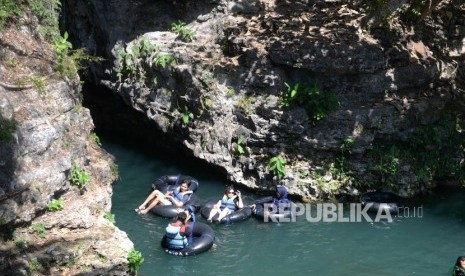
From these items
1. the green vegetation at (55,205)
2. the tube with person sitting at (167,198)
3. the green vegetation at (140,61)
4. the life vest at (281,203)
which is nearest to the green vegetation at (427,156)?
the life vest at (281,203)

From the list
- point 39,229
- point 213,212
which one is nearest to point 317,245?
point 213,212

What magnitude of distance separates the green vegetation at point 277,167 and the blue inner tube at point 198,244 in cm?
327

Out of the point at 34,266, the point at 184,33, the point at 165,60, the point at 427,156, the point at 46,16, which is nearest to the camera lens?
the point at 34,266

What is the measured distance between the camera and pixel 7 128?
12273mm

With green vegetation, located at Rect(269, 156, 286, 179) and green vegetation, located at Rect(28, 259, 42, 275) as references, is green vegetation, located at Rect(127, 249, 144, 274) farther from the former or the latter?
green vegetation, located at Rect(269, 156, 286, 179)

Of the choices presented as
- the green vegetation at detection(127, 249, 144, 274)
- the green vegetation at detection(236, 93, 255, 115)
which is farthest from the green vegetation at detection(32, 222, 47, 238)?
the green vegetation at detection(236, 93, 255, 115)

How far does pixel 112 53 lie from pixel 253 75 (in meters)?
5.83

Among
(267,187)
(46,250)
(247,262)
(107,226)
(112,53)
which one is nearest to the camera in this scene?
(46,250)

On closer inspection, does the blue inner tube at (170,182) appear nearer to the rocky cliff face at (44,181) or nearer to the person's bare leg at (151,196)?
the person's bare leg at (151,196)

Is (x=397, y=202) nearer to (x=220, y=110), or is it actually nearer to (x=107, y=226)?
→ (x=220, y=110)

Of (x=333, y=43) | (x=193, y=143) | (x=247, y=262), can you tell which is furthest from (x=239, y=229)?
(x=333, y=43)

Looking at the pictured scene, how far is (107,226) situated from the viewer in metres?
13.6

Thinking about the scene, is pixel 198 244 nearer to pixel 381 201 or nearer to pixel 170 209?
pixel 170 209

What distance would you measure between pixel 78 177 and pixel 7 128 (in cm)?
228
